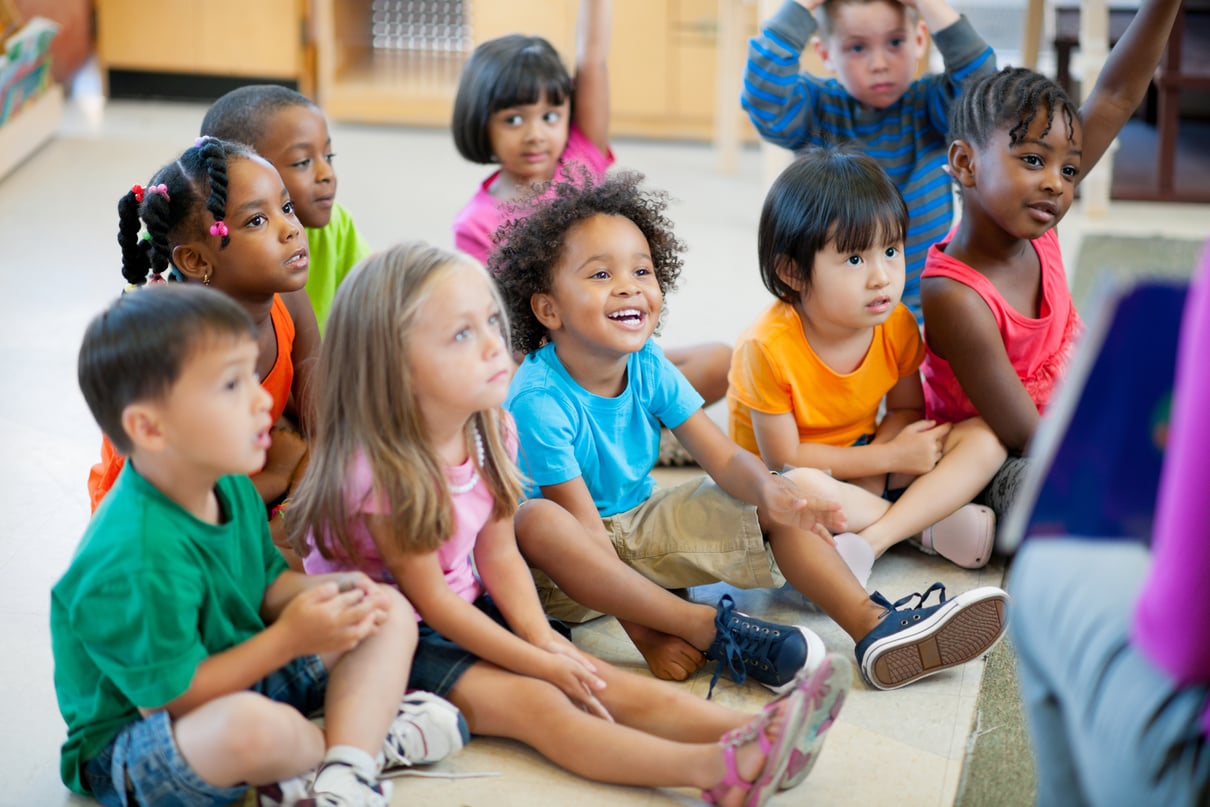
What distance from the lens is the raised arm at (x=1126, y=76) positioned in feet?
6.16

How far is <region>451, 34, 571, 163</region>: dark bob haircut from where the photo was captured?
2273 millimetres

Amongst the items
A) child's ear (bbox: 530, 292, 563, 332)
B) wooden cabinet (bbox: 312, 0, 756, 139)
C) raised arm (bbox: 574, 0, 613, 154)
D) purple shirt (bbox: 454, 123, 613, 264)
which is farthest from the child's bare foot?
wooden cabinet (bbox: 312, 0, 756, 139)

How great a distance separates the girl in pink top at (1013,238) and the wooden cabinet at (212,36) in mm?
2609

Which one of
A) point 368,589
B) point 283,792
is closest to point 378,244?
point 368,589

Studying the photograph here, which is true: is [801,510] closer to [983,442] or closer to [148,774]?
[983,442]

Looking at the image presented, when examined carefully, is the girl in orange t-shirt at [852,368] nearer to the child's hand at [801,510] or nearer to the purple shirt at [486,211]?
the child's hand at [801,510]

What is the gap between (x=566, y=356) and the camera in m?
1.69

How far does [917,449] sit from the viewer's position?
1829 millimetres

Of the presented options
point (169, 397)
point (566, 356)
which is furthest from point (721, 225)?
point (169, 397)

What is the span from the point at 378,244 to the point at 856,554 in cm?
165

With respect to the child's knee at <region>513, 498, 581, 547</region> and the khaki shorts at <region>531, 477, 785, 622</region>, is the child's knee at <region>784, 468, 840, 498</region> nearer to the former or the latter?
the khaki shorts at <region>531, 477, 785, 622</region>

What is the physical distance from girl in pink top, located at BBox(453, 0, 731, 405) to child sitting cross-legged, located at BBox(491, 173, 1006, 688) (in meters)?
0.51

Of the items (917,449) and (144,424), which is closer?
(144,424)

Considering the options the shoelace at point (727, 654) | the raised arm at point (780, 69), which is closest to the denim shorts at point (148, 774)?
the shoelace at point (727, 654)
